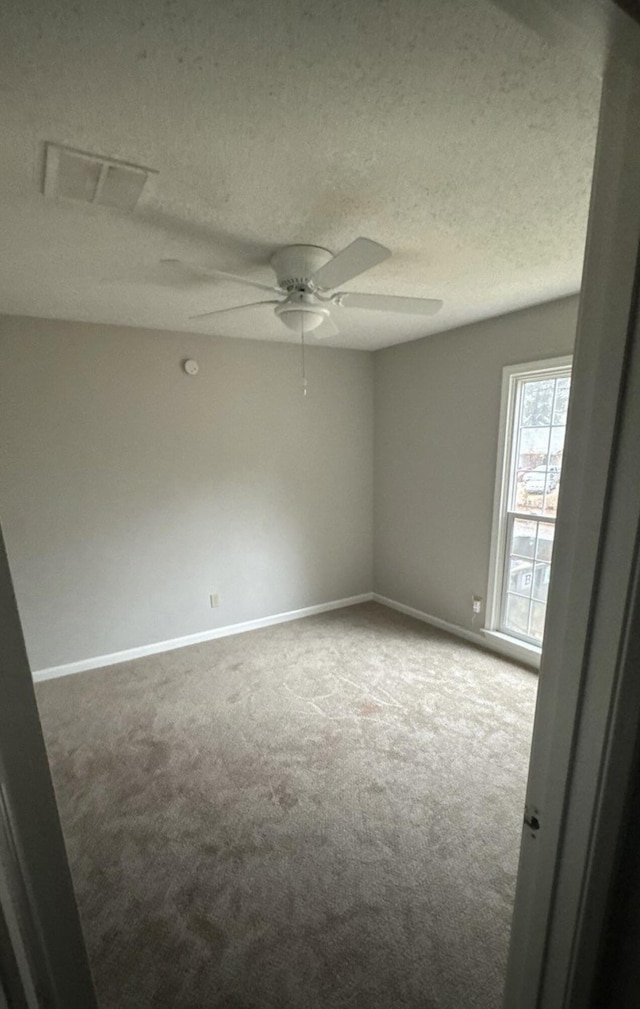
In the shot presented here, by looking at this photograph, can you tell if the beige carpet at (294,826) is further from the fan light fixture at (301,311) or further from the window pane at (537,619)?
the fan light fixture at (301,311)

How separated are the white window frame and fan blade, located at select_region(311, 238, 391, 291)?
5.92 ft

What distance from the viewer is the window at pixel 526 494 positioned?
286cm

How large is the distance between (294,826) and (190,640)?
6.47 ft

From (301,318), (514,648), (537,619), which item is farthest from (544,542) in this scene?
(301,318)

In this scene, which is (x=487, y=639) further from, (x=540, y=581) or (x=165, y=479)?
(x=165, y=479)

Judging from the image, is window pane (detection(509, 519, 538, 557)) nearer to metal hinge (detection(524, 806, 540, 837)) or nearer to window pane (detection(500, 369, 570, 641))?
window pane (detection(500, 369, 570, 641))

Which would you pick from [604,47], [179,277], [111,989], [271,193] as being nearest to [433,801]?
[111,989]

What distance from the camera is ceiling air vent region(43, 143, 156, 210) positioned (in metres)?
1.23

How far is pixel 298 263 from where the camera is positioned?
182 centimetres

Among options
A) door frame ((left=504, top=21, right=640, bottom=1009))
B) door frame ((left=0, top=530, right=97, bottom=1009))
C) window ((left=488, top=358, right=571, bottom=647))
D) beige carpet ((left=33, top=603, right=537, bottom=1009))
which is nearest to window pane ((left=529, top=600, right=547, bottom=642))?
window ((left=488, top=358, right=571, bottom=647))

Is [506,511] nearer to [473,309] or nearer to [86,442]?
[473,309]

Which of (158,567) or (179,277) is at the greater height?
(179,277)

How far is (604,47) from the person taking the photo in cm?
58

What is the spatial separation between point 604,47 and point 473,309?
→ 2415 millimetres
